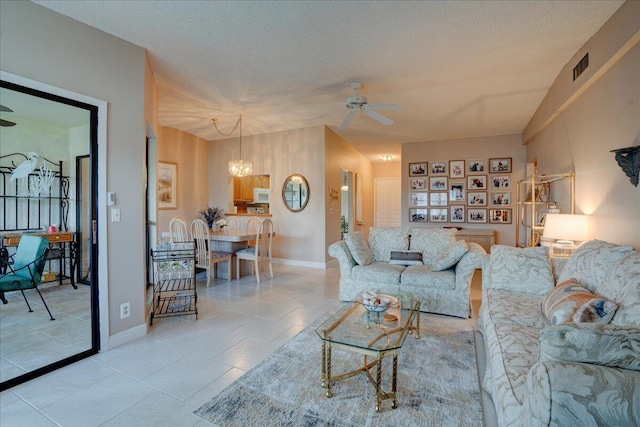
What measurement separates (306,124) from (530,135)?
13.2 ft

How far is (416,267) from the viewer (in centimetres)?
381

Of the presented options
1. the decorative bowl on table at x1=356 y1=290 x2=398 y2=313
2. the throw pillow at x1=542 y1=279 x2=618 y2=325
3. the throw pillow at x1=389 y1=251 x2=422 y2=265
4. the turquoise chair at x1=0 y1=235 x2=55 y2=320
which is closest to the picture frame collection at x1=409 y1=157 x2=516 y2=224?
the throw pillow at x1=389 y1=251 x2=422 y2=265

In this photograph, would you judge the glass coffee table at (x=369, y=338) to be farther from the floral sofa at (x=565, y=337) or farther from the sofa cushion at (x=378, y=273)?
the sofa cushion at (x=378, y=273)

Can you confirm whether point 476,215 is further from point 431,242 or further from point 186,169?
point 186,169

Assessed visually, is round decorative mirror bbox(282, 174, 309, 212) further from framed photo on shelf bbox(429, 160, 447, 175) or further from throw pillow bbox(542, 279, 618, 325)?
throw pillow bbox(542, 279, 618, 325)

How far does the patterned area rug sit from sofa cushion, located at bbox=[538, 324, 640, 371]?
95 centimetres

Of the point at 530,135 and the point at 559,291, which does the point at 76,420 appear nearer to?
the point at 559,291

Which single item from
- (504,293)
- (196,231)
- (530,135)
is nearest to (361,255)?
(504,293)

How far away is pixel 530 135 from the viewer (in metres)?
5.45

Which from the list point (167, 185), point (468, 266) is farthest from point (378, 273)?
point (167, 185)

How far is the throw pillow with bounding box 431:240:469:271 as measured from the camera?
11.1 ft

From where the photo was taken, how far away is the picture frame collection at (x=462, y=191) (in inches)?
250

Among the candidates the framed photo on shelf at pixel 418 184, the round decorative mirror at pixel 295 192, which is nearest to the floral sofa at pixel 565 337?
the round decorative mirror at pixel 295 192

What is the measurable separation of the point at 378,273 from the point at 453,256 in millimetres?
864
